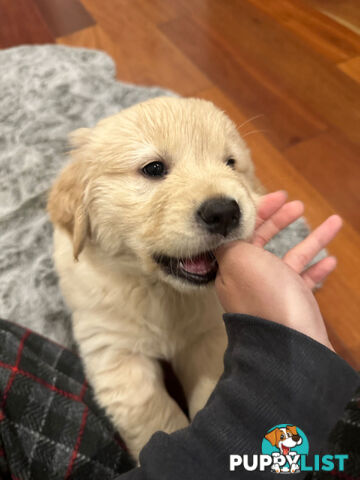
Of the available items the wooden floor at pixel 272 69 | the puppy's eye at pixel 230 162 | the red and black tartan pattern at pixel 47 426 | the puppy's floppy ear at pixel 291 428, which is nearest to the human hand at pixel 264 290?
the puppy's floppy ear at pixel 291 428

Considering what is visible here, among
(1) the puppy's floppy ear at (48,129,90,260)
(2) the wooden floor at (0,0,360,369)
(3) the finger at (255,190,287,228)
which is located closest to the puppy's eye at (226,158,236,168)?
(3) the finger at (255,190,287,228)

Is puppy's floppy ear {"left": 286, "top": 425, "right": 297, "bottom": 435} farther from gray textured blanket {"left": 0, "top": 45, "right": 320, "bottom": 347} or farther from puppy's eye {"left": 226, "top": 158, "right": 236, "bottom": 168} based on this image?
gray textured blanket {"left": 0, "top": 45, "right": 320, "bottom": 347}

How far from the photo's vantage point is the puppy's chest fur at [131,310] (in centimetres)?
116

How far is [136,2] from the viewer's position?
10.2ft

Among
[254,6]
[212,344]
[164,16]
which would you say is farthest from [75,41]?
[212,344]

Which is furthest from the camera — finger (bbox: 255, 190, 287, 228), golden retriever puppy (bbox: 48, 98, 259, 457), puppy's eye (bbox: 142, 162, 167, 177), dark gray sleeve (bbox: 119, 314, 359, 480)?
finger (bbox: 255, 190, 287, 228)

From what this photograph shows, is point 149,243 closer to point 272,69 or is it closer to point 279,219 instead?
point 279,219

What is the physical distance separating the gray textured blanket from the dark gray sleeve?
842 millimetres

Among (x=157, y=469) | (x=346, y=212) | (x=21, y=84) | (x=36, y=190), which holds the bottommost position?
(x=346, y=212)

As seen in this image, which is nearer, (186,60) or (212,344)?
(212,344)

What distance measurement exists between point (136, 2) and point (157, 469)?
3270mm

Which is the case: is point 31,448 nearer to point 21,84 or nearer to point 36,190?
point 36,190

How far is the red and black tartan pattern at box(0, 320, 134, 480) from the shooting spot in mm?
1108

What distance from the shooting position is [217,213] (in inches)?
34.1
